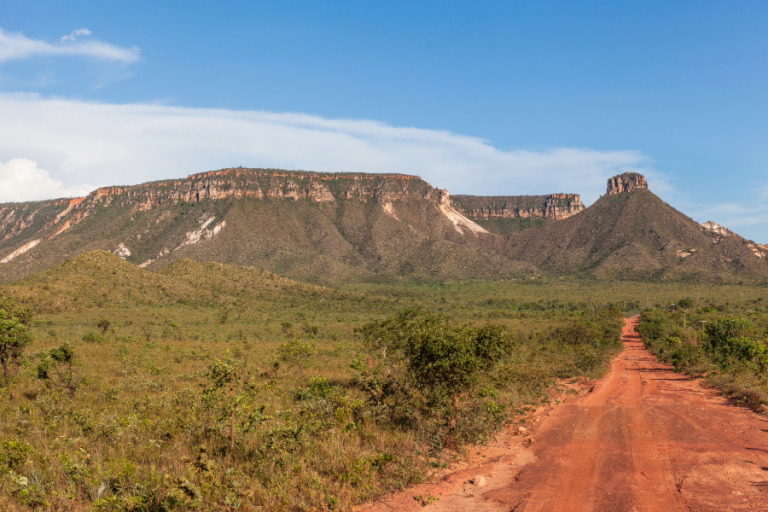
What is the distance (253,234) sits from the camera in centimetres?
13838

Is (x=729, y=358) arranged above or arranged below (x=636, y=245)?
below

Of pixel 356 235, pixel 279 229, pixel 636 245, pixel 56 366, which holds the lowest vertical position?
pixel 56 366

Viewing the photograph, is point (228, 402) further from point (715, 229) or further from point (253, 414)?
point (715, 229)

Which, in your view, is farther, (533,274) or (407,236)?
(407,236)

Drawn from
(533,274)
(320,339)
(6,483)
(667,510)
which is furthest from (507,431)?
(533,274)

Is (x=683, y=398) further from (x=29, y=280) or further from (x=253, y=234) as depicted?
(x=253, y=234)

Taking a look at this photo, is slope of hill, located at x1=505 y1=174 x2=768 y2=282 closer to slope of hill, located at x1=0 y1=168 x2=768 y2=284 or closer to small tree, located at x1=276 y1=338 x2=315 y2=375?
slope of hill, located at x1=0 y1=168 x2=768 y2=284

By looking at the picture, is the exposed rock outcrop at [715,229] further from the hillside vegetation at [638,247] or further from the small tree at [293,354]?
the small tree at [293,354]

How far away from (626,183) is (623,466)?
596 feet

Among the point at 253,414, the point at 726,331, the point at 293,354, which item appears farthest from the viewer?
the point at 726,331

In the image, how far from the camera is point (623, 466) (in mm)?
9266

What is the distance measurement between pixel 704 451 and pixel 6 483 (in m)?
14.1

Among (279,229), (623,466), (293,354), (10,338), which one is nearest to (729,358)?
(623,466)

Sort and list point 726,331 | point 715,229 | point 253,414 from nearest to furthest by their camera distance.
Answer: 1. point 253,414
2. point 726,331
3. point 715,229
